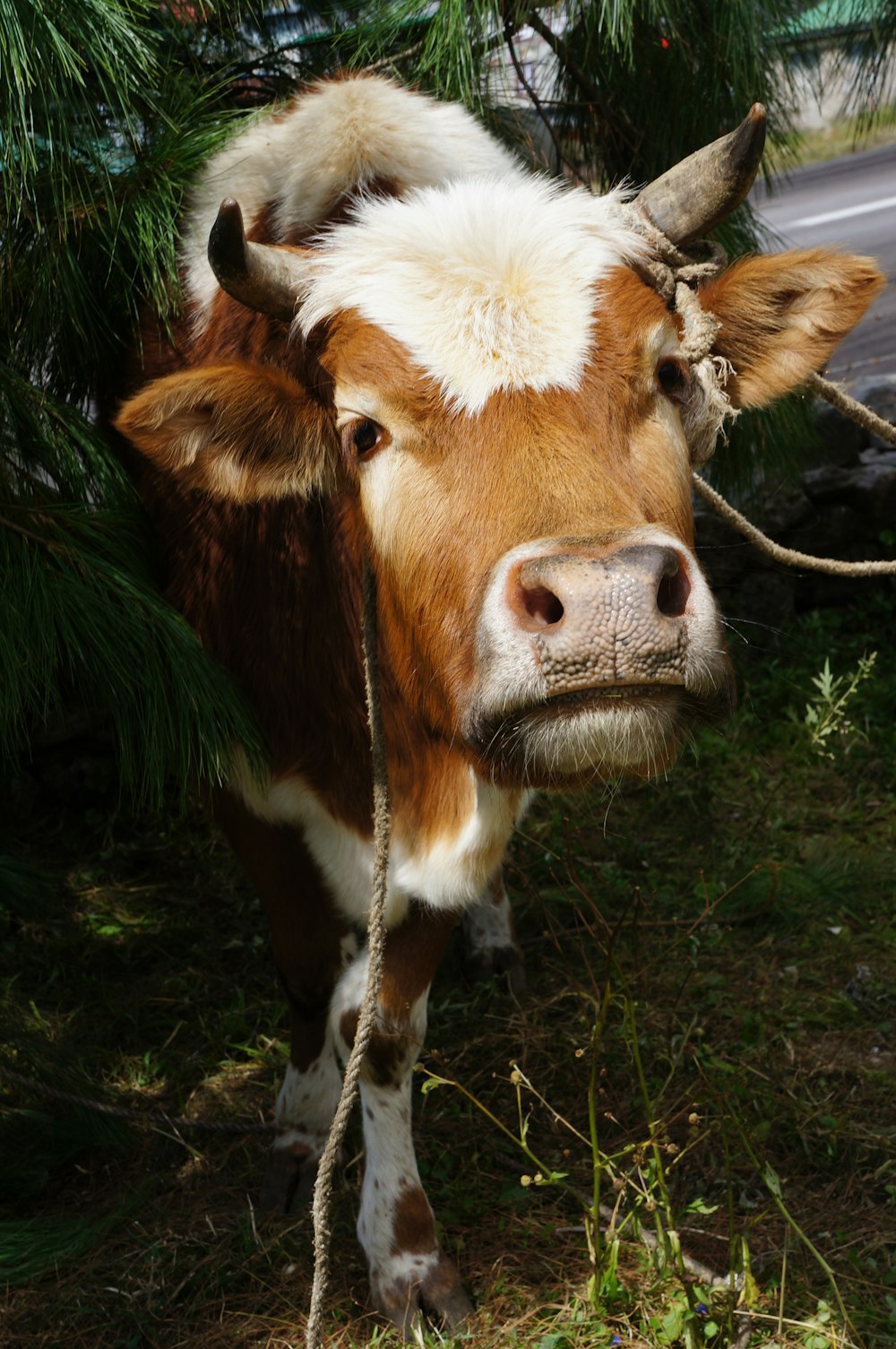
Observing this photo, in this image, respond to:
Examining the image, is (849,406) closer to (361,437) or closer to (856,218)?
(361,437)

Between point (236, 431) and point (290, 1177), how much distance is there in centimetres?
168

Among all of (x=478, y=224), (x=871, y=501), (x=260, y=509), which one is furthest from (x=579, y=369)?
(x=871, y=501)

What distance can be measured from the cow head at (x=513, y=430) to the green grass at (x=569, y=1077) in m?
0.42

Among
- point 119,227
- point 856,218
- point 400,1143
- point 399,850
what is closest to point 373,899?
point 399,850

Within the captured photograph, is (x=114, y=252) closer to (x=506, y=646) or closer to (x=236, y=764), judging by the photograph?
(x=236, y=764)

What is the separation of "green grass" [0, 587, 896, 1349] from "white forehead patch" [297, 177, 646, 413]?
0.74 metres

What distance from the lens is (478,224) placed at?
2283 millimetres

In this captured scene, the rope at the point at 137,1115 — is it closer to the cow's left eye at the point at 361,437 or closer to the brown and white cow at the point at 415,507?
the brown and white cow at the point at 415,507

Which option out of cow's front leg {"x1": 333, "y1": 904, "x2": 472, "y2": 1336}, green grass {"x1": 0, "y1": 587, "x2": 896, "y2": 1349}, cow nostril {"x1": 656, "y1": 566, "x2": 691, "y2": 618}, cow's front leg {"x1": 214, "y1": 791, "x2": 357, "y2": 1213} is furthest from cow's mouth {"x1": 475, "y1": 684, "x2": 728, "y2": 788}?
cow's front leg {"x1": 214, "y1": 791, "x2": 357, "y2": 1213}

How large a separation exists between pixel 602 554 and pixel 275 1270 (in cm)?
177

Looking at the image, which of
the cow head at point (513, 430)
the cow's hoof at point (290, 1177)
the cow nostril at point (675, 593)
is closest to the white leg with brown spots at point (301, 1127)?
the cow's hoof at point (290, 1177)

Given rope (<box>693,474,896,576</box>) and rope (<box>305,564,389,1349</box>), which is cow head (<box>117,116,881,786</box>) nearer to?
rope (<box>305,564,389,1349</box>)

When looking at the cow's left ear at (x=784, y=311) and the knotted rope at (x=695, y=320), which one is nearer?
the knotted rope at (x=695, y=320)

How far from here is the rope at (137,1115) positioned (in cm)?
303
